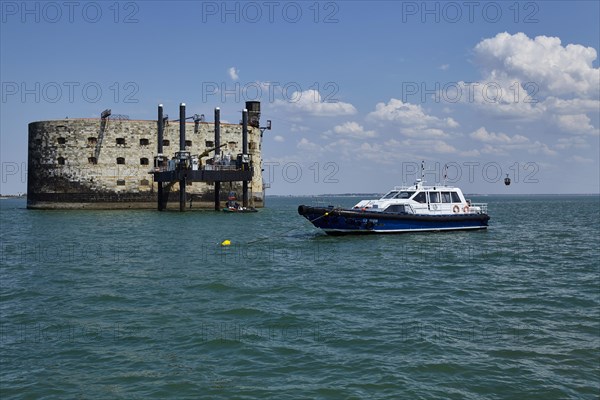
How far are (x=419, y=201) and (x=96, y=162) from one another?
38132 mm

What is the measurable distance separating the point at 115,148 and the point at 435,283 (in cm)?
4803

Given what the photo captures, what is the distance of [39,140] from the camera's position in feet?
196

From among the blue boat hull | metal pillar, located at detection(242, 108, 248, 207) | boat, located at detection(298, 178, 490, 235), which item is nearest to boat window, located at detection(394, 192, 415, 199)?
boat, located at detection(298, 178, 490, 235)

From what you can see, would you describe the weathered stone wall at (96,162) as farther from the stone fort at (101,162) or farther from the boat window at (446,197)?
the boat window at (446,197)

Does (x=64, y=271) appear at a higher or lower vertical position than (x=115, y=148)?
lower

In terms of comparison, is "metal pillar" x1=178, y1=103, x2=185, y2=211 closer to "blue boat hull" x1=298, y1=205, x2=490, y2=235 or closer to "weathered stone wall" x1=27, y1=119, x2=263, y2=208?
"weathered stone wall" x1=27, y1=119, x2=263, y2=208

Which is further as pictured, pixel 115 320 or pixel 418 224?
pixel 418 224

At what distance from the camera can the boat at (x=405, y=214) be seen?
3020 cm

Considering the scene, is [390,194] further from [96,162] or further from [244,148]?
[96,162]

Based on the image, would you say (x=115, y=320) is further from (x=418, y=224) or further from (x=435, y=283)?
(x=418, y=224)

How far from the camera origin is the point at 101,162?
192 feet

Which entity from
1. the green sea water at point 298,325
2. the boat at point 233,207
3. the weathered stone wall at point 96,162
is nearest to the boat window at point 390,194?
the green sea water at point 298,325

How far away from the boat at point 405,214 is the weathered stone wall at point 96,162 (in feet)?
104

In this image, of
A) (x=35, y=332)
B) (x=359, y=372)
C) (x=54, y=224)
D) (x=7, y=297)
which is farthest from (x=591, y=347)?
(x=54, y=224)
